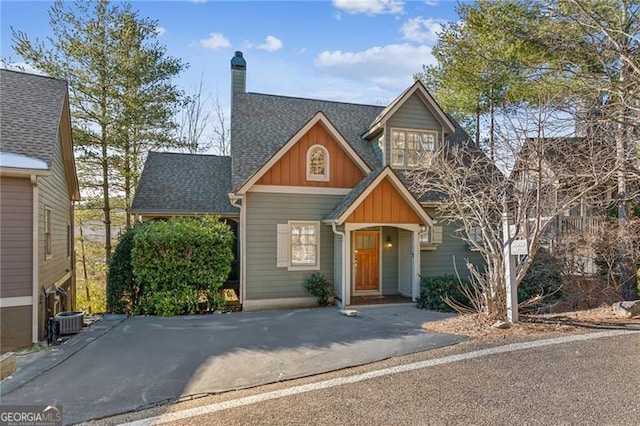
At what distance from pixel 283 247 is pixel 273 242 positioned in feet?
1.17

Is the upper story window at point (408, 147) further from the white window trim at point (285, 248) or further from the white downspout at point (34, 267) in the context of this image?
the white downspout at point (34, 267)

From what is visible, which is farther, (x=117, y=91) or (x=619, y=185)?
(x=117, y=91)

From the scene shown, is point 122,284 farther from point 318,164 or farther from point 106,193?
A: point 106,193

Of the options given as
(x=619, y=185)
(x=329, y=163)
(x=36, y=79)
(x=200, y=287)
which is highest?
(x=36, y=79)

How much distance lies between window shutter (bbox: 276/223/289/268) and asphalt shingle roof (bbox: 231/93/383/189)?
197 centimetres

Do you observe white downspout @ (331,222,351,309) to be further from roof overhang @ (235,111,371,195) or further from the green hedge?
the green hedge

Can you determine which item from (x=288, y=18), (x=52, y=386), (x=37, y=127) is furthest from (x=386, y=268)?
(x=37, y=127)

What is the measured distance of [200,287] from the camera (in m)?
10.5

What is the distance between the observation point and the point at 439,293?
10812 millimetres

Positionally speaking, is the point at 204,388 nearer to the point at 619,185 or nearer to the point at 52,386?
the point at 52,386

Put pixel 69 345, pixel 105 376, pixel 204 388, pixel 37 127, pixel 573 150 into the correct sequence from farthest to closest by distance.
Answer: pixel 573 150 < pixel 37 127 < pixel 69 345 < pixel 105 376 < pixel 204 388

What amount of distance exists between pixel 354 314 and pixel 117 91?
14530mm

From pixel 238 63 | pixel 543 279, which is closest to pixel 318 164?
pixel 238 63

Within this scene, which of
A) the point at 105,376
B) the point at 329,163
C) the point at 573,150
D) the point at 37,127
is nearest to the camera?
the point at 105,376
